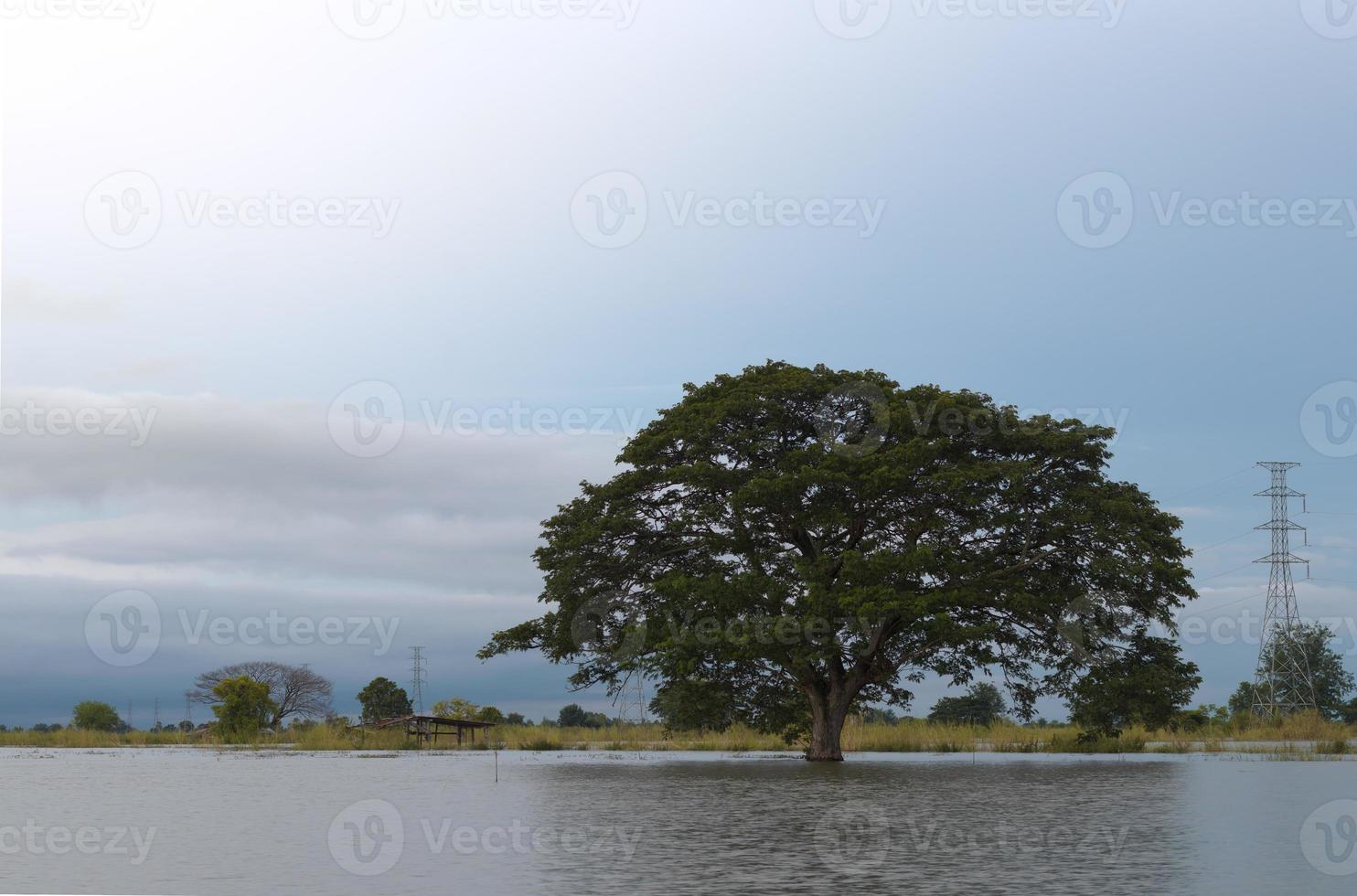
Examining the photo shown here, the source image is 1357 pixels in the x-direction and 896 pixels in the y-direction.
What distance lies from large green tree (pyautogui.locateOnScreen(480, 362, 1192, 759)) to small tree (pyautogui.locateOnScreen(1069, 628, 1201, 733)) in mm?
1052

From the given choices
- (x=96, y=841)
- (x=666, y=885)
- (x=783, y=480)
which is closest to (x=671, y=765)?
(x=783, y=480)

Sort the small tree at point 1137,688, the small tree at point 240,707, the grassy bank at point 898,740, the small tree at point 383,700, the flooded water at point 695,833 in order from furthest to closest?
the small tree at point 383,700 < the small tree at point 240,707 < the grassy bank at point 898,740 < the small tree at point 1137,688 < the flooded water at point 695,833

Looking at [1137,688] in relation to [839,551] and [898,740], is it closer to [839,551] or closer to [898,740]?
[839,551]

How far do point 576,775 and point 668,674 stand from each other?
265 inches

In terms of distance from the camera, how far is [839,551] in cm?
4706

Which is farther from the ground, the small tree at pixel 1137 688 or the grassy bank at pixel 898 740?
the small tree at pixel 1137 688

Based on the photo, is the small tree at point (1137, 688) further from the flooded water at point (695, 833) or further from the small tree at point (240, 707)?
the small tree at point (240, 707)

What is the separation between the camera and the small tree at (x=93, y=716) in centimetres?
11675

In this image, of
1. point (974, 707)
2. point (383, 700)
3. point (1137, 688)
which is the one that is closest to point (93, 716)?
point (383, 700)

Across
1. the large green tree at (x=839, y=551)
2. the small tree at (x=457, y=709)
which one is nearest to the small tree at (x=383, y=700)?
the small tree at (x=457, y=709)

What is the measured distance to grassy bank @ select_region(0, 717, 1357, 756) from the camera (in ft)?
187

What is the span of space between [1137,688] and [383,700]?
78.6 m

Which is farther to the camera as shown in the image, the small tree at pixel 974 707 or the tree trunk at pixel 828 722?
the small tree at pixel 974 707

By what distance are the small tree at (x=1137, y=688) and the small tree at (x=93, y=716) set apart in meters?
98.3
